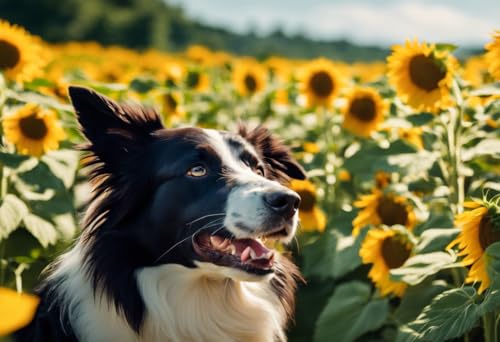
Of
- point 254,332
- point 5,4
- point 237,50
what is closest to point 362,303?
point 254,332

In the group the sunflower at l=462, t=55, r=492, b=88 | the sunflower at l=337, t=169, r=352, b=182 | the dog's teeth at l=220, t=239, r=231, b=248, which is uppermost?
the sunflower at l=462, t=55, r=492, b=88

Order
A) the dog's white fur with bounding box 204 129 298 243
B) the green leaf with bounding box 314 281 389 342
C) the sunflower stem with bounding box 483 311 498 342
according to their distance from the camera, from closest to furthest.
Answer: the dog's white fur with bounding box 204 129 298 243 < the sunflower stem with bounding box 483 311 498 342 < the green leaf with bounding box 314 281 389 342

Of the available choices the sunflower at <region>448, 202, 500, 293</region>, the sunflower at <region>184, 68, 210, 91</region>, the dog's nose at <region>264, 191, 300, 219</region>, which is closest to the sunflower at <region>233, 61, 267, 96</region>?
the sunflower at <region>184, 68, 210, 91</region>

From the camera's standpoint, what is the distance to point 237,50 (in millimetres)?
30234

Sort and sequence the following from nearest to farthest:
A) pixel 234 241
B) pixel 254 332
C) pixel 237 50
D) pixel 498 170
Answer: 1. pixel 234 241
2. pixel 254 332
3. pixel 498 170
4. pixel 237 50

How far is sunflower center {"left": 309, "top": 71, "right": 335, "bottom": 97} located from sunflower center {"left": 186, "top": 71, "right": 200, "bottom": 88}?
167 centimetres

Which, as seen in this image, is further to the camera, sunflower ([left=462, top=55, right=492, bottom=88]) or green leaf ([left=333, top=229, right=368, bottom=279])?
sunflower ([left=462, top=55, right=492, bottom=88])

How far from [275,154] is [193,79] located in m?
3.14

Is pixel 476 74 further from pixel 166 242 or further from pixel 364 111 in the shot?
pixel 166 242

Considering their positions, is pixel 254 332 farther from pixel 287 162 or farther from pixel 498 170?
pixel 498 170

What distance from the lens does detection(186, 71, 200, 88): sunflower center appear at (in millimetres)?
6605

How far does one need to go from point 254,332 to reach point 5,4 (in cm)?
3641

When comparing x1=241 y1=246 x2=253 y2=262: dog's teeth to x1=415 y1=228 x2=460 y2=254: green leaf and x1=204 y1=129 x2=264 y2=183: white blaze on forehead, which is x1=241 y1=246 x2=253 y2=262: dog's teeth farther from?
x1=415 y1=228 x2=460 y2=254: green leaf

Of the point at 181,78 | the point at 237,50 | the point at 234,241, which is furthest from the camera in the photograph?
the point at 237,50
